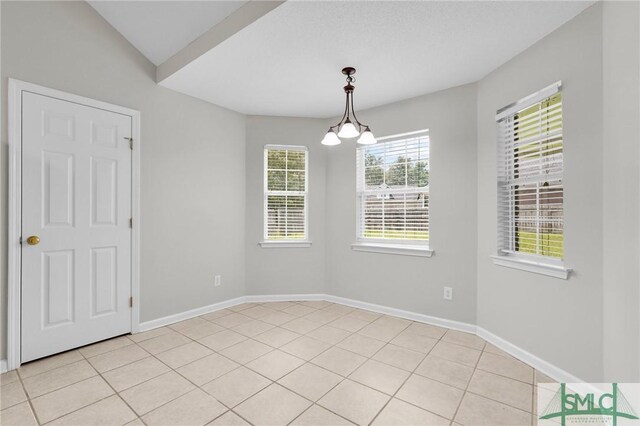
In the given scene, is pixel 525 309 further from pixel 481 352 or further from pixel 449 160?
pixel 449 160

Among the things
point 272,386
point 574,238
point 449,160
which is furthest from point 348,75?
point 272,386

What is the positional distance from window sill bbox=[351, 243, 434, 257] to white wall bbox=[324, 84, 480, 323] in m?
0.06

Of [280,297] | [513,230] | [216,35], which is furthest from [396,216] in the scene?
[216,35]

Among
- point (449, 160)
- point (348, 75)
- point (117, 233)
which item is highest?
point (348, 75)

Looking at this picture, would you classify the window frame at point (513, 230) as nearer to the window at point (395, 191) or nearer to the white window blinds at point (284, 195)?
the window at point (395, 191)

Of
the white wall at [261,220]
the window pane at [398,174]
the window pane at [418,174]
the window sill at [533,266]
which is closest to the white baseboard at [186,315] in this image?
the white wall at [261,220]

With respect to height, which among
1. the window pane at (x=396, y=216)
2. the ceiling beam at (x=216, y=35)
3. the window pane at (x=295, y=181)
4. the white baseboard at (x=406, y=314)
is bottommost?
the white baseboard at (x=406, y=314)

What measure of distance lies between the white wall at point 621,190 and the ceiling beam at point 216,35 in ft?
6.70

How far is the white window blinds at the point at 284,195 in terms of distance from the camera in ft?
13.6

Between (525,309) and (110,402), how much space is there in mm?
3105

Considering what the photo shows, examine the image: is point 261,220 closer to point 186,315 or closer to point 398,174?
point 186,315

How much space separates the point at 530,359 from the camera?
2402mm

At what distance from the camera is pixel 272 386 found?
2104mm

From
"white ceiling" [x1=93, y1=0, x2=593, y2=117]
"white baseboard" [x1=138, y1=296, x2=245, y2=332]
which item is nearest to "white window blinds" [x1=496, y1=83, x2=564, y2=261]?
"white ceiling" [x1=93, y1=0, x2=593, y2=117]
